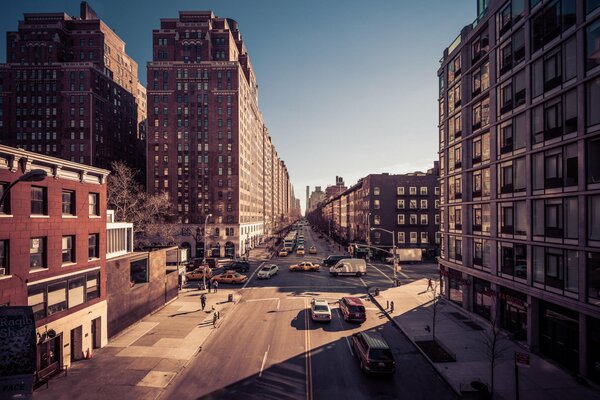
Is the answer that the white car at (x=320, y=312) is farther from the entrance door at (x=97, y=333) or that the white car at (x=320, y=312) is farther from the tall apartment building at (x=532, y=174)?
the entrance door at (x=97, y=333)

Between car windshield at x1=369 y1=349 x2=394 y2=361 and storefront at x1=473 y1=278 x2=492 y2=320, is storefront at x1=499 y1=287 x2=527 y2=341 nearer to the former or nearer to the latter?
storefront at x1=473 y1=278 x2=492 y2=320

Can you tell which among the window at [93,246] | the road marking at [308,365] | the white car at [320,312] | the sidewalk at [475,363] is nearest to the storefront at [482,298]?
the sidewalk at [475,363]

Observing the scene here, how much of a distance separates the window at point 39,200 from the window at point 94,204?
3251mm

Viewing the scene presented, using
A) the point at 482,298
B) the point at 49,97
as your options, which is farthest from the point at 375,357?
the point at 49,97

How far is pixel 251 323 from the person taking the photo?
25234 millimetres

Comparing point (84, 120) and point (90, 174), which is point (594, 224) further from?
point (84, 120)

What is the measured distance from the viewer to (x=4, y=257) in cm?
1456

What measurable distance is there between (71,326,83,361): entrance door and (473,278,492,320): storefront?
2936cm

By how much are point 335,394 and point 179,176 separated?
Result: 211 feet

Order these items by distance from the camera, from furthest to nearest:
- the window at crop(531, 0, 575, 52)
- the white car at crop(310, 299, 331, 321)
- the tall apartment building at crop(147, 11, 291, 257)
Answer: the tall apartment building at crop(147, 11, 291, 257)
the white car at crop(310, 299, 331, 321)
the window at crop(531, 0, 575, 52)

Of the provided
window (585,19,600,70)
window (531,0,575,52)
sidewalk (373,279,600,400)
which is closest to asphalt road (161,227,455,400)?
sidewalk (373,279,600,400)

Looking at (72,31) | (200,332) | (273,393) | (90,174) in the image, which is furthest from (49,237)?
(72,31)

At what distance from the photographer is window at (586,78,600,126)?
15797 millimetres

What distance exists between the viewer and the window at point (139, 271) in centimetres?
2516
